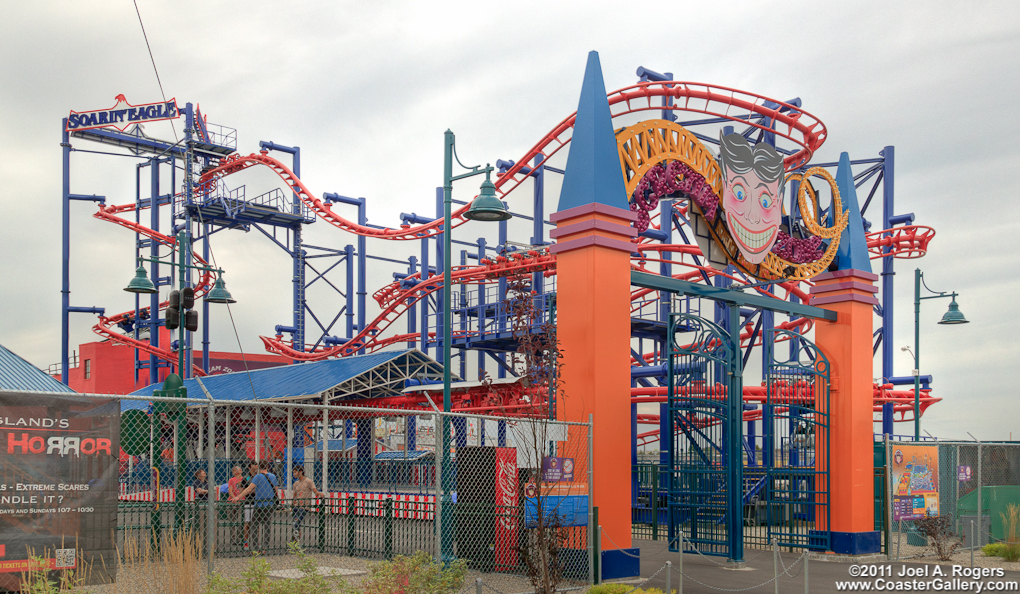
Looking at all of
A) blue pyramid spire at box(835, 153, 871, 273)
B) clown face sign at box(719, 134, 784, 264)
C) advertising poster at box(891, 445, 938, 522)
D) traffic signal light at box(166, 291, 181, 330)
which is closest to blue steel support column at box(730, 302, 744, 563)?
clown face sign at box(719, 134, 784, 264)

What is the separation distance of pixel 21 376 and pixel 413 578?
1199cm

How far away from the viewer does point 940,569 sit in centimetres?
1491

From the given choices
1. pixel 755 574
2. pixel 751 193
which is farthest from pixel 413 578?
pixel 751 193

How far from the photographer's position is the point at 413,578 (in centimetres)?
824

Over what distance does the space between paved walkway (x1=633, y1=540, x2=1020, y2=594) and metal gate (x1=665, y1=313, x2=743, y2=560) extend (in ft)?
1.46

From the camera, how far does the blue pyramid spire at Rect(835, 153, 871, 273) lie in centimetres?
1744

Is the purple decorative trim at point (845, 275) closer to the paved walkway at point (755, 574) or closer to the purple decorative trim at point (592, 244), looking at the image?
the paved walkway at point (755, 574)

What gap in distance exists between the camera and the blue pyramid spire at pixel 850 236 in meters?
17.4

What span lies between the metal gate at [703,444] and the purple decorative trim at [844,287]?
439cm

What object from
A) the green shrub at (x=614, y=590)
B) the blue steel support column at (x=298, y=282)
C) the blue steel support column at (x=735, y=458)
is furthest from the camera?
the blue steel support column at (x=298, y=282)

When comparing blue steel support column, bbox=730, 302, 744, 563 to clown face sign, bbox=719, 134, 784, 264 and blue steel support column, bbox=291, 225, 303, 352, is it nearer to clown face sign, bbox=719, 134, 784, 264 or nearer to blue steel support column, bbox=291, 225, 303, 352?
clown face sign, bbox=719, 134, 784, 264

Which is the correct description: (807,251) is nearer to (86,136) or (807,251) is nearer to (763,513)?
(763,513)

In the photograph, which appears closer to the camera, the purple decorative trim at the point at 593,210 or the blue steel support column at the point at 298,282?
the purple decorative trim at the point at 593,210

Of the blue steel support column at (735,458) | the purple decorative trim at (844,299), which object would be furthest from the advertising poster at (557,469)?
the purple decorative trim at (844,299)
